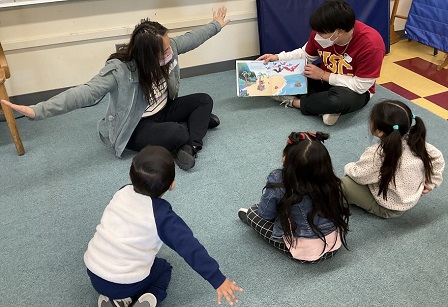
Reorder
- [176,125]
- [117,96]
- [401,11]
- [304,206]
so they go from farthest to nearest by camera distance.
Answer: [401,11]
[176,125]
[117,96]
[304,206]

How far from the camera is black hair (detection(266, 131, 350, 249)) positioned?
129 cm

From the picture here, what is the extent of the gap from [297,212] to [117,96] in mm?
1024

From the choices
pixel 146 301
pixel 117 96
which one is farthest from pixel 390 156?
pixel 117 96

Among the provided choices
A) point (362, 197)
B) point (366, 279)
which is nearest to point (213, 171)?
point (362, 197)

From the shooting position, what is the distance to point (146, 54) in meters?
1.85

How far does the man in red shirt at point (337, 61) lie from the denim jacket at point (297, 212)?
1015 mm

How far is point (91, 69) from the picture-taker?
105 inches

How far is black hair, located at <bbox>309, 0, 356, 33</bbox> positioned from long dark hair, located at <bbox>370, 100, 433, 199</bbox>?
30.6 inches

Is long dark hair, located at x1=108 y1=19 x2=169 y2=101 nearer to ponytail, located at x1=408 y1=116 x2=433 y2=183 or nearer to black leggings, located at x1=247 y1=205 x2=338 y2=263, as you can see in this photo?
black leggings, located at x1=247 y1=205 x2=338 y2=263

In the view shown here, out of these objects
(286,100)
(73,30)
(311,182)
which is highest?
(73,30)

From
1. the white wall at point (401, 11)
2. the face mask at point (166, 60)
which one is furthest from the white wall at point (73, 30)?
the white wall at point (401, 11)

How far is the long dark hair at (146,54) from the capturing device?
182 centimetres

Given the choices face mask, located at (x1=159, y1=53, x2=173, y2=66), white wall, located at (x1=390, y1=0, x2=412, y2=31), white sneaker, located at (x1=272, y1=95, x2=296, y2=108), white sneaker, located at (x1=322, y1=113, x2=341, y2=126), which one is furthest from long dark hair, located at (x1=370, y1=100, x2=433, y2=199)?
white wall, located at (x1=390, y1=0, x2=412, y2=31)

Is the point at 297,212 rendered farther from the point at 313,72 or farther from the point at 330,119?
the point at 313,72
